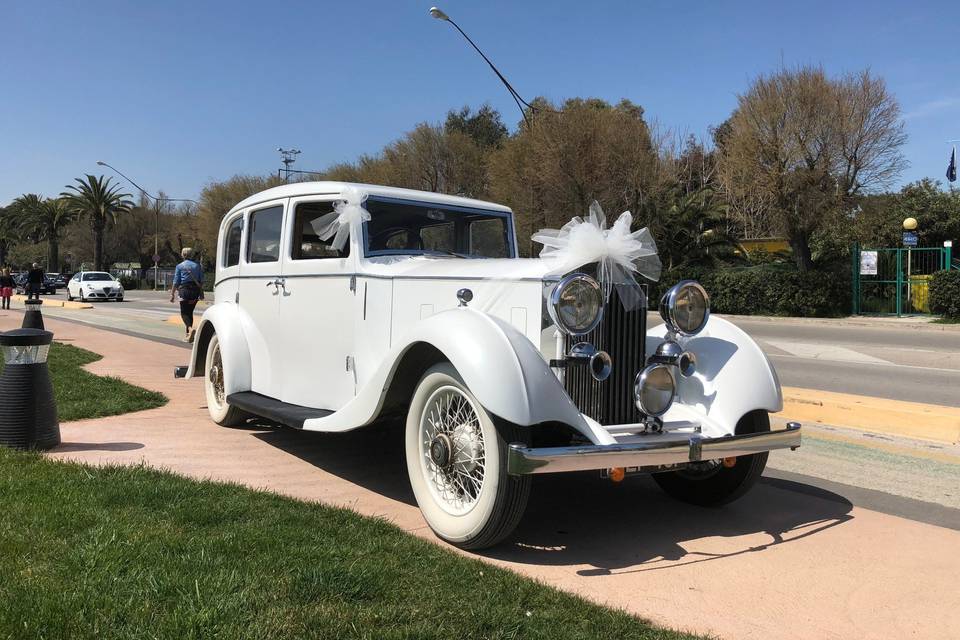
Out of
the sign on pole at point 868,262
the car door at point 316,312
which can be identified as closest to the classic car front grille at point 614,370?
the car door at point 316,312

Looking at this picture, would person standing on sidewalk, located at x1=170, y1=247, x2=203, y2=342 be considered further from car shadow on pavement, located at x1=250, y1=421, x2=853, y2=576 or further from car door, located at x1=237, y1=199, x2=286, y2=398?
car shadow on pavement, located at x1=250, y1=421, x2=853, y2=576

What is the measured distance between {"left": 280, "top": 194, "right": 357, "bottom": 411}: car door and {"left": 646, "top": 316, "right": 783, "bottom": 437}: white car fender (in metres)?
1.93

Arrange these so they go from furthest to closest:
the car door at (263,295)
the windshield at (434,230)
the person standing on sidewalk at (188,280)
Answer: the person standing on sidewalk at (188,280), the car door at (263,295), the windshield at (434,230)

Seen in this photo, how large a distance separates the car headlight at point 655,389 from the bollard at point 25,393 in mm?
4165

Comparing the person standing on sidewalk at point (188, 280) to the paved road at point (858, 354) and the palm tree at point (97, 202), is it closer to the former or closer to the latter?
the paved road at point (858, 354)

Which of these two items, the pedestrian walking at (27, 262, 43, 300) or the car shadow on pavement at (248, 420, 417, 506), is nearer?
the car shadow on pavement at (248, 420, 417, 506)

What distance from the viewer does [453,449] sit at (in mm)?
3795

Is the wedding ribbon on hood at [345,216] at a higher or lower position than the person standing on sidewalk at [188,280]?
higher

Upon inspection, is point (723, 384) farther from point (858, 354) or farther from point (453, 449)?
point (858, 354)

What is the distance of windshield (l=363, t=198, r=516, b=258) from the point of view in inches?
200

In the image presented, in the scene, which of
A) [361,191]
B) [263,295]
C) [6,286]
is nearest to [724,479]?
[361,191]

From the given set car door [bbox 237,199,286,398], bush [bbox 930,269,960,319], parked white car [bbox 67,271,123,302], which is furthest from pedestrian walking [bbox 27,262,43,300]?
bush [bbox 930,269,960,319]

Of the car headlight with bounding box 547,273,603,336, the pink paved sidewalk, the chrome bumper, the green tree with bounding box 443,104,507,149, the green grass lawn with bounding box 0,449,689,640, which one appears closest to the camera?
the green grass lawn with bounding box 0,449,689,640

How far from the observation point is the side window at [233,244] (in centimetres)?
635
